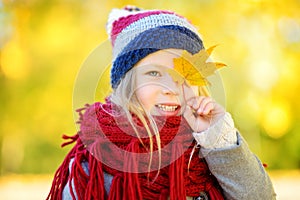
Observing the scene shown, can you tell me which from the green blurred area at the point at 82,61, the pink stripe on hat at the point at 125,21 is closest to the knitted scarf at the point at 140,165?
the pink stripe on hat at the point at 125,21

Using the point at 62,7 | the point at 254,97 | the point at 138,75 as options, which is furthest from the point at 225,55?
the point at 138,75

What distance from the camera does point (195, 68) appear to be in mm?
1400

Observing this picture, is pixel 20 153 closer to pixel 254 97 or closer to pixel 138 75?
pixel 254 97

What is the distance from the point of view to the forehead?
1.45m

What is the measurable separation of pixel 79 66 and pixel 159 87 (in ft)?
12.0

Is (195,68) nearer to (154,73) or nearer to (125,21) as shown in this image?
(154,73)

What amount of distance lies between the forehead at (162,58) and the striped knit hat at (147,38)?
0.4 inches

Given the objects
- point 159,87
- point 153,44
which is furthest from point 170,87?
point 153,44

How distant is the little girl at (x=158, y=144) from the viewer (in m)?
1.36

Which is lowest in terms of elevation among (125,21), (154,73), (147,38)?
(154,73)

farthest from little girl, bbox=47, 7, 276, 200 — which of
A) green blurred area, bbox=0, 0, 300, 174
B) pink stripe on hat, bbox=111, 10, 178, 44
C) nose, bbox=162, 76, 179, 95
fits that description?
green blurred area, bbox=0, 0, 300, 174

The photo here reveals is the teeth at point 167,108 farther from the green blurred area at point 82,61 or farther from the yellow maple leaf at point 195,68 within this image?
the green blurred area at point 82,61

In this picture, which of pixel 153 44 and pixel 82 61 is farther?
pixel 82 61

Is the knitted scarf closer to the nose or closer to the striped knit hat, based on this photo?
the nose
